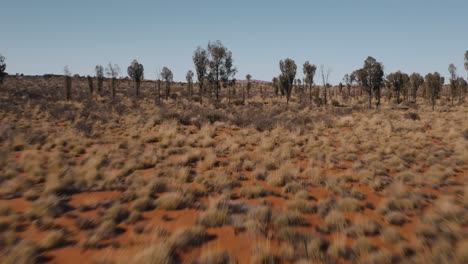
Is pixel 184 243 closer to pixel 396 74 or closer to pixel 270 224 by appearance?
pixel 270 224

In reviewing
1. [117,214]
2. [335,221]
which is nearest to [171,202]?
[117,214]

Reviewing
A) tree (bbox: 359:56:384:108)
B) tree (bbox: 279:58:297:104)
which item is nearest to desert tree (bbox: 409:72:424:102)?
tree (bbox: 359:56:384:108)

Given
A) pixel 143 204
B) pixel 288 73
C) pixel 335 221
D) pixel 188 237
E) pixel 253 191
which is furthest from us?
pixel 288 73

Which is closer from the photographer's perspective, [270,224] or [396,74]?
[270,224]

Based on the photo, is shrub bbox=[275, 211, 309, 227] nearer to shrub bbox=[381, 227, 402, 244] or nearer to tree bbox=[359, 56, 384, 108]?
shrub bbox=[381, 227, 402, 244]

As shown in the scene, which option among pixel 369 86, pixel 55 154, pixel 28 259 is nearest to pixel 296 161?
pixel 28 259

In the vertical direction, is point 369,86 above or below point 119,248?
above

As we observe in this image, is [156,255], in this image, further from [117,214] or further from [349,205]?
[349,205]

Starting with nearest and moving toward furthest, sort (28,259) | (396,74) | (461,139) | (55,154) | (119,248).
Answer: (28,259)
(119,248)
(55,154)
(461,139)
(396,74)

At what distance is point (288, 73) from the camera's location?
45.8 metres

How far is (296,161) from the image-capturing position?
42.1ft

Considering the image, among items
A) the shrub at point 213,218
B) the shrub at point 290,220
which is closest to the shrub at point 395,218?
the shrub at point 290,220

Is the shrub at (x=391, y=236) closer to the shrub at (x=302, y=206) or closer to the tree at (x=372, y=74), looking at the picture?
the shrub at (x=302, y=206)

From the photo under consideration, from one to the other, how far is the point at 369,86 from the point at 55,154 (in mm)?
41453
